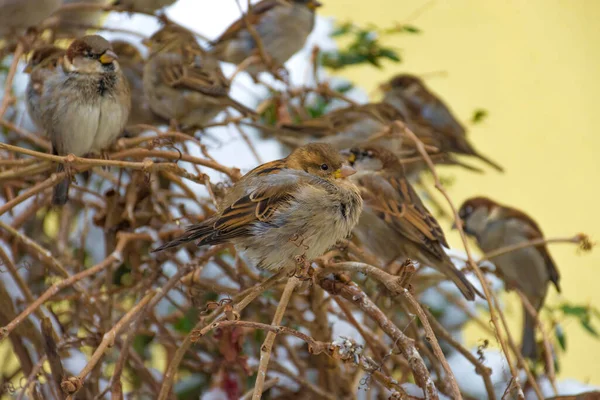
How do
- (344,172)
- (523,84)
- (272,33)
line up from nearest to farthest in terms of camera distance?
(344,172) < (272,33) < (523,84)

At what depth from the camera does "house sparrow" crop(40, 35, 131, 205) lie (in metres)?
2.15

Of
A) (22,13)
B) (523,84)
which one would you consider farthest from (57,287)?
(523,84)

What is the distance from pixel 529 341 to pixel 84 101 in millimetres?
1593

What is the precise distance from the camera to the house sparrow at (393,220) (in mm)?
2371

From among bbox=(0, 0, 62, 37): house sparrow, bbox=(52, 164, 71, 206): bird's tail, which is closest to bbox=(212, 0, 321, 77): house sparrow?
bbox=(0, 0, 62, 37): house sparrow

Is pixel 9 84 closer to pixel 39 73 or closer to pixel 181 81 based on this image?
pixel 39 73

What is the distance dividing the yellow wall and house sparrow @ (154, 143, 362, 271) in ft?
8.79

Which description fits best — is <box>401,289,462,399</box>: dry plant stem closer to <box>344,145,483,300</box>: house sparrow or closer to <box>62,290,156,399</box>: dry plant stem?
<box>62,290,156,399</box>: dry plant stem

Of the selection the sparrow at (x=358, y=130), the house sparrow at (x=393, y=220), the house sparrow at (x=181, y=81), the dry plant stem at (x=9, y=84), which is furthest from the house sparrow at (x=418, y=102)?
the dry plant stem at (x=9, y=84)

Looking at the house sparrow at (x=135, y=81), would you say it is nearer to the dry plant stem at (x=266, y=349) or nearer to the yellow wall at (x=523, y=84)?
the dry plant stem at (x=266, y=349)

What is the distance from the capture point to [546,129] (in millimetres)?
4445

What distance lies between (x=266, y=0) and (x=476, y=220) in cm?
133

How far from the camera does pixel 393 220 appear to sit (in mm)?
2445

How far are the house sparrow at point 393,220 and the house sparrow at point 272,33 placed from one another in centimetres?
74
